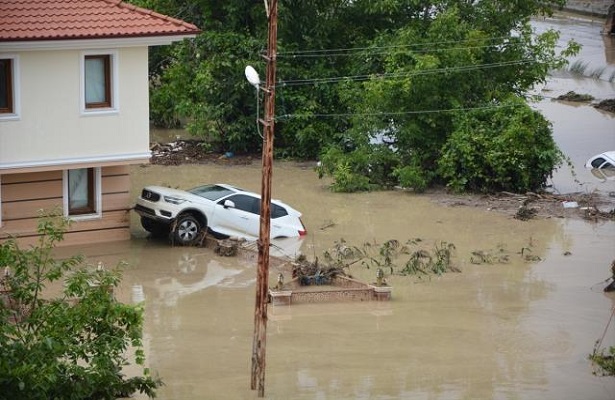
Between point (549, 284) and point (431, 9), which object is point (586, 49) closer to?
point (431, 9)

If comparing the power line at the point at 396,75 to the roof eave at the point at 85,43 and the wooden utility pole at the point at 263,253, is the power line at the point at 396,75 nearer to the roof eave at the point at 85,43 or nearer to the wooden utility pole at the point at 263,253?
the roof eave at the point at 85,43

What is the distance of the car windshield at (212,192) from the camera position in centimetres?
2828

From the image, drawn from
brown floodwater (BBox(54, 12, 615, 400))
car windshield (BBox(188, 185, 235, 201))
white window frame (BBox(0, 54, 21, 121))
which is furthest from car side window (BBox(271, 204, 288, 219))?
white window frame (BBox(0, 54, 21, 121))

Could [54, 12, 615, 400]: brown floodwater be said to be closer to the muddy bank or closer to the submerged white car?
the submerged white car

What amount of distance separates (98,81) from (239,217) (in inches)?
153

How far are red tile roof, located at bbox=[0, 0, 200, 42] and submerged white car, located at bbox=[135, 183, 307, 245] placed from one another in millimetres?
3299

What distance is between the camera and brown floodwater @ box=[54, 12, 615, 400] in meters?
20.4

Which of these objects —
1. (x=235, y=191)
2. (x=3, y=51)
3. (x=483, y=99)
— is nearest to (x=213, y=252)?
(x=235, y=191)

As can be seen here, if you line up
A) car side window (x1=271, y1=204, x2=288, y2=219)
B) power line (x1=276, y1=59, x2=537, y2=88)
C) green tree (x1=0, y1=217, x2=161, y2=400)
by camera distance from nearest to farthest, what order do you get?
green tree (x1=0, y1=217, x2=161, y2=400), car side window (x1=271, y1=204, x2=288, y2=219), power line (x1=276, y1=59, x2=537, y2=88)

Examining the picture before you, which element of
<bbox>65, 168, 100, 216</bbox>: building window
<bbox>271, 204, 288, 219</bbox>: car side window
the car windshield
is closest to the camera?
<bbox>65, 168, 100, 216</bbox>: building window

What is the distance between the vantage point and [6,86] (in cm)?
2623

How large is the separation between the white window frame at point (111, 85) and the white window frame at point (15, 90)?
120cm

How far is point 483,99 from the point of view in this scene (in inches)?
1368

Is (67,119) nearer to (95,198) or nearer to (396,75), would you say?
(95,198)
